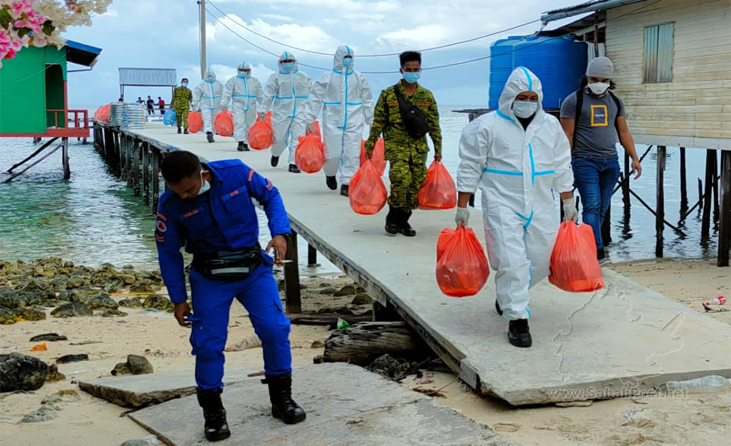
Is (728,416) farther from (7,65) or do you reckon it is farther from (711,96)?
(7,65)

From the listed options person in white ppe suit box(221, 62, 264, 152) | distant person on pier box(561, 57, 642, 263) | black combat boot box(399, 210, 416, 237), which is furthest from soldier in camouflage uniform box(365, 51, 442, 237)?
person in white ppe suit box(221, 62, 264, 152)

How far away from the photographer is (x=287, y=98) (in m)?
14.7

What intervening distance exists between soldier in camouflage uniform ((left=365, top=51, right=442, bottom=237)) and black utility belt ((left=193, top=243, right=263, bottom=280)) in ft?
13.1

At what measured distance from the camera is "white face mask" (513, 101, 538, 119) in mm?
5086

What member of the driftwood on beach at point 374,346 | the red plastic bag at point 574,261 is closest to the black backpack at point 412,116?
the driftwood on beach at point 374,346

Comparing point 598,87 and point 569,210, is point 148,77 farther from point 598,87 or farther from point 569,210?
point 569,210

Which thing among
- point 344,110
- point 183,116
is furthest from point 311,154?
point 183,116

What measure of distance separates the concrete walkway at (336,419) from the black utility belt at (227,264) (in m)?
0.77

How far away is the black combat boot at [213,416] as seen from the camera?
4137mm

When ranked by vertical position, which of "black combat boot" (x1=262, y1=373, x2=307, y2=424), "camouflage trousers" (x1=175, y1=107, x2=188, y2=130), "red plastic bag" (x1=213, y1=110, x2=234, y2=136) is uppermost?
"camouflage trousers" (x1=175, y1=107, x2=188, y2=130)

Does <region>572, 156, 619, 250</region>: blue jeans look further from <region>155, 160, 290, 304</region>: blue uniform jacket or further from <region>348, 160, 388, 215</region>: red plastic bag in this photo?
<region>155, 160, 290, 304</region>: blue uniform jacket

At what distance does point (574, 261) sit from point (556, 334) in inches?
18.7

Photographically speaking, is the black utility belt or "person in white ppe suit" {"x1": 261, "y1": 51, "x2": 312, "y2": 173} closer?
the black utility belt

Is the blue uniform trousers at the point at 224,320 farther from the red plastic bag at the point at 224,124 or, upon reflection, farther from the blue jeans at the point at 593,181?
the red plastic bag at the point at 224,124
